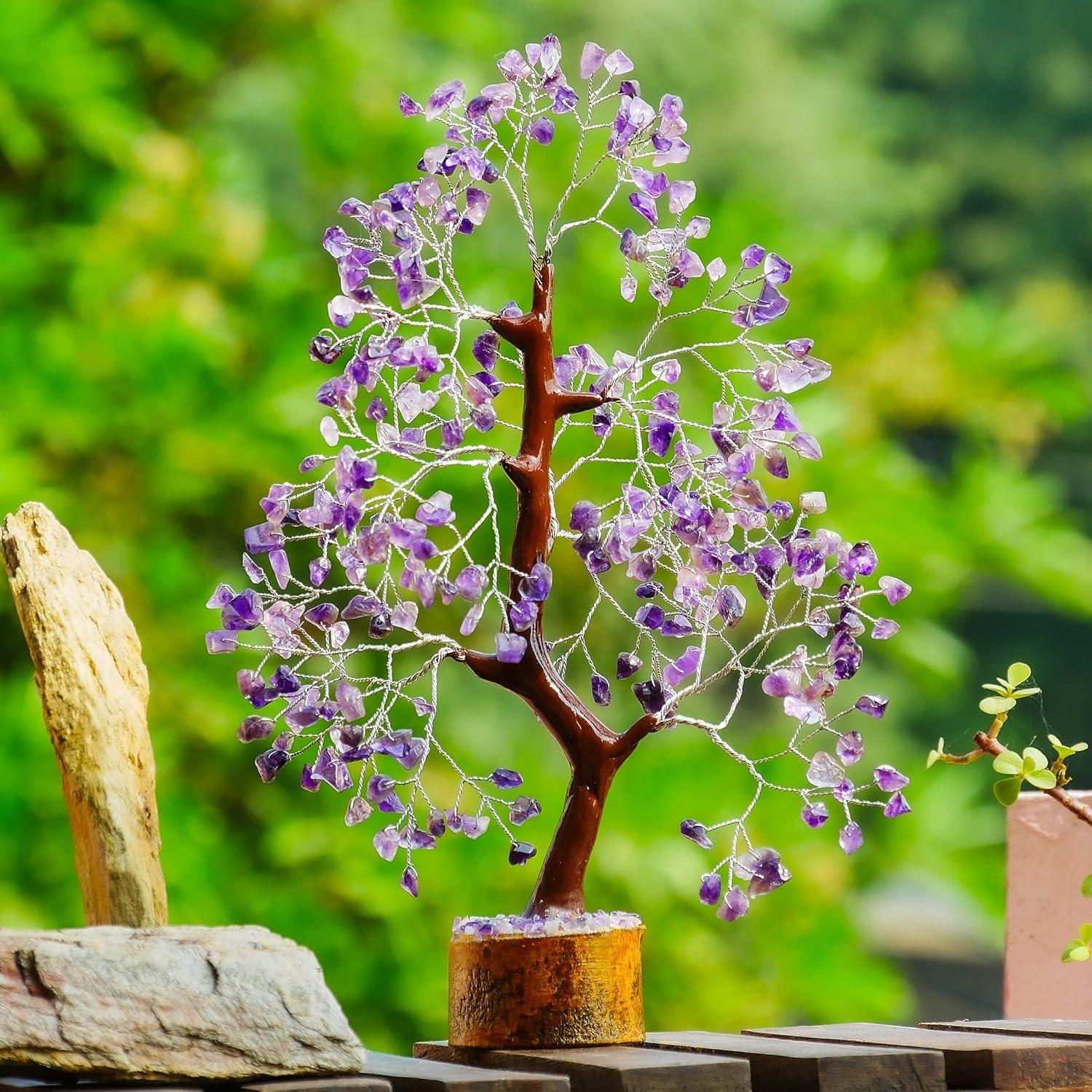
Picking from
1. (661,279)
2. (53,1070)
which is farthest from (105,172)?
(53,1070)

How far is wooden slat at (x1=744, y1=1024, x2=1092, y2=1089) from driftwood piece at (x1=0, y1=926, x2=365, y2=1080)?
262 mm

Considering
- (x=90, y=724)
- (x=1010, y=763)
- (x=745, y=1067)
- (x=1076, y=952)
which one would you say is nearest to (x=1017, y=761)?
(x=1010, y=763)

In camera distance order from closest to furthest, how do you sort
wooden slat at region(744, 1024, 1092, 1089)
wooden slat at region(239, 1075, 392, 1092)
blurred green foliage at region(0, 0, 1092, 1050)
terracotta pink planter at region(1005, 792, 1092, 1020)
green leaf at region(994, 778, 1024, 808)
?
wooden slat at region(239, 1075, 392, 1092)
wooden slat at region(744, 1024, 1092, 1089)
green leaf at region(994, 778, 1024, 808)
terracotta pink planter at region(1005, 792, 1092, 1020)
blurred green foliage at region(0, 0, 1092, 1050)

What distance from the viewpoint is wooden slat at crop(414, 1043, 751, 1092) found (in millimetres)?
601

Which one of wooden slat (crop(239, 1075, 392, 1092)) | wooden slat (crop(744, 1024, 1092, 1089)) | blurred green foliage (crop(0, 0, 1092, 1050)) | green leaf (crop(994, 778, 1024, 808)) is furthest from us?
blurred green foliage (crop(0, 0, 1092, 1050))

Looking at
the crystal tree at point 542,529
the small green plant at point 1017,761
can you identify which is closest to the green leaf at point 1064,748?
the small green plant at point 1017,761

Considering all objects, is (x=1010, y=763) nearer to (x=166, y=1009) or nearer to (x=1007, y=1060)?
(x=1007, y=1060)

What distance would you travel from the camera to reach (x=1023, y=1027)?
2.51 ft

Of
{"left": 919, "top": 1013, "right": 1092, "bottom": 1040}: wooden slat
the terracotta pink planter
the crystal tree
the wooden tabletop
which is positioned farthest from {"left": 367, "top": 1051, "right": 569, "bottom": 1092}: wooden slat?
the terracotta pink planter

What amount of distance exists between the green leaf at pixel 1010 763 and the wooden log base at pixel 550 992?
0.22m

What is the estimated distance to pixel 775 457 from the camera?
716 millimetres

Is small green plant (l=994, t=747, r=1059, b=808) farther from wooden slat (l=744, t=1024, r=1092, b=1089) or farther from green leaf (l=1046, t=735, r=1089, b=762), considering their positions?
wooden slat (l=744, t=1024, r=1092, b=1089)

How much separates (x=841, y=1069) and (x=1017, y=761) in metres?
0.22

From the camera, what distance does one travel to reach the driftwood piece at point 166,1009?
572 mm
